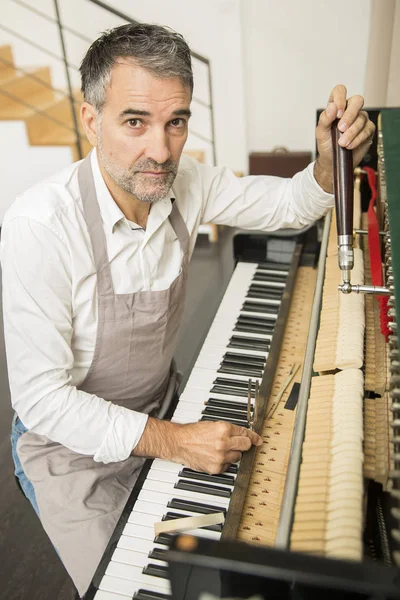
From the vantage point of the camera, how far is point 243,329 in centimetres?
243

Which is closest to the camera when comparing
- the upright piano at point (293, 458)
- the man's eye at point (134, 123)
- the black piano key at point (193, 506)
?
the upright piano at point (293, 458)

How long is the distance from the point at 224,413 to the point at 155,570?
63cm

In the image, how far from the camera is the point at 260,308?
99.8 inches

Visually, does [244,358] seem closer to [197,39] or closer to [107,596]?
[107,596]

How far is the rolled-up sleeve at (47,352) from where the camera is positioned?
1.70 m

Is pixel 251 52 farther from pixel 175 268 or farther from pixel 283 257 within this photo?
pixel 175 268

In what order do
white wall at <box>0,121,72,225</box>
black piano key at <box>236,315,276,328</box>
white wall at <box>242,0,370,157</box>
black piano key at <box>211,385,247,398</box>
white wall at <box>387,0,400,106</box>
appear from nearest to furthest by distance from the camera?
black piano key at <box>211,385,247,398</box>
black piano key at <box>236,315,276,328</box>
white wall at <box>387,0,400,106</box>
white wall at <box>0,121,72,225</box>
white wall at <box>242,0,370,157</box>

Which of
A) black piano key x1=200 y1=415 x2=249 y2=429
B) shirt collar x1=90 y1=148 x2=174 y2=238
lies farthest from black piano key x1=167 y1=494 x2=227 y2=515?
shirt collar x1=90 y1=148 x2=174 y2=238

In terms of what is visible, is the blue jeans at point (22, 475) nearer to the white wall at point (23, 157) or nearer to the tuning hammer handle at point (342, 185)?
the tuning hammer handle at point (342, 185)

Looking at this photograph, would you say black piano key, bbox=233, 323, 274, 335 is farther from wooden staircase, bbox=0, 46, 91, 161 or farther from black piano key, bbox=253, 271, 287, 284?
wooden staircase, bbox=0, 46, 91, 161

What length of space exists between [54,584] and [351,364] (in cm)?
198

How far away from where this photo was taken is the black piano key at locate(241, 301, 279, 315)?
2.52 m

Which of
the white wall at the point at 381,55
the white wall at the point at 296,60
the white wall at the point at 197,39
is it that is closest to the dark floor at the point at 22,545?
the white wall at the point at 381,55

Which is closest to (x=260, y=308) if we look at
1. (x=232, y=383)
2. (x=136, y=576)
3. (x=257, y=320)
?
(x=257, y=320)
